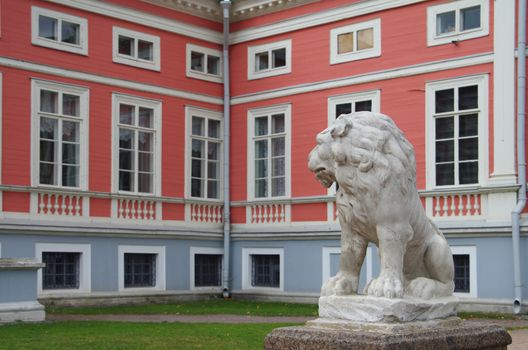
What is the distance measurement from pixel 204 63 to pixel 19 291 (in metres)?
10.6

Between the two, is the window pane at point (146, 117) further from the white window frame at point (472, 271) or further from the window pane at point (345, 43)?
the white window frame at point (472, 271)

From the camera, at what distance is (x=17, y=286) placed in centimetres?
1550

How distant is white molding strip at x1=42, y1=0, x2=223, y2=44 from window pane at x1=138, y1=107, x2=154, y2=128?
7.40 ft

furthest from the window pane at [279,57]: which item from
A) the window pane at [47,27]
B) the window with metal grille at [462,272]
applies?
the window with metal grille at [462,272]

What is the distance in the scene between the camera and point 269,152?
23.5m

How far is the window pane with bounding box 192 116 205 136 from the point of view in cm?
2396

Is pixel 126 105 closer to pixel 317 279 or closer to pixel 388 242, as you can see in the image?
pixel 317 279

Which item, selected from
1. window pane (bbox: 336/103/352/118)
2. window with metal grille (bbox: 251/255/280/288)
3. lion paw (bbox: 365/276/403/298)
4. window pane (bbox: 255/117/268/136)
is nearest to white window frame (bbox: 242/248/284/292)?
window with metal grille (bbox: 251/255/280/288)

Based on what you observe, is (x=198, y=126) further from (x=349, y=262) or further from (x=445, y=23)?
(x=349, y=262)

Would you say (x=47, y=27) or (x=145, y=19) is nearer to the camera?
(x=47, y=27)

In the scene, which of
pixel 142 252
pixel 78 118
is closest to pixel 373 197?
pixel 78 118

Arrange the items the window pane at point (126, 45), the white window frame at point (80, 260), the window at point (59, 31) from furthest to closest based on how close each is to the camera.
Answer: the window pane at point (126, 45) < the window at point (59, 31) < the white window frame at point (80, 260)

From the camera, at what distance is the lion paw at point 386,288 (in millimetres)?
5914

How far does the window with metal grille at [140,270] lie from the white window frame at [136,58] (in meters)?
5.02
